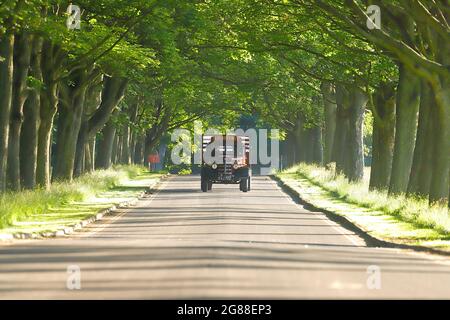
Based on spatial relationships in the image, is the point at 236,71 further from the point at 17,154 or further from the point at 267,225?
the point at 267,225

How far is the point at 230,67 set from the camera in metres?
64.2

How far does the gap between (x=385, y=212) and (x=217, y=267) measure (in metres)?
19.6

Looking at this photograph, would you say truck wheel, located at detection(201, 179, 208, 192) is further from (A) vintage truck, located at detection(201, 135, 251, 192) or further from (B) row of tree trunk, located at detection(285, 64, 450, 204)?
(B) row of tree trunk, located at detection(285, 64, 450, 204)

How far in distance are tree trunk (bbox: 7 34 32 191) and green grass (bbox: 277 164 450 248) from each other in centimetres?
989

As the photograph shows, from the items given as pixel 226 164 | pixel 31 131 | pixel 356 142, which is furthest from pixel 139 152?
pixel 31 131

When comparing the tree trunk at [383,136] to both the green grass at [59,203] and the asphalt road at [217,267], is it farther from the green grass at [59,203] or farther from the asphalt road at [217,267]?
the asphalt road at [217,267]

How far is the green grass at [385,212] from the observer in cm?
2792

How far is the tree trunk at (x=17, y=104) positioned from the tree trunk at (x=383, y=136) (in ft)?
45.7

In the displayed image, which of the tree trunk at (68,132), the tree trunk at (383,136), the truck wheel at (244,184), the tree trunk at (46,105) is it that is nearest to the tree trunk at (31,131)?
the tree trunk at (46,105)

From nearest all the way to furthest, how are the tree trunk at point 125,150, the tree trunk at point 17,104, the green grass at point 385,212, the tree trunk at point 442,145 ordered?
1. the green grass at point 385,212
2. the tree trunk at point 442,145
3. the tree trunk at point 17,104
4. the tree trunk at point 125,150

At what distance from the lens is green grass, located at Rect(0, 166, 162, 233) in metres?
29.9

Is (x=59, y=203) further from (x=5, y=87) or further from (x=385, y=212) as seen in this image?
(x=385, y=212)
